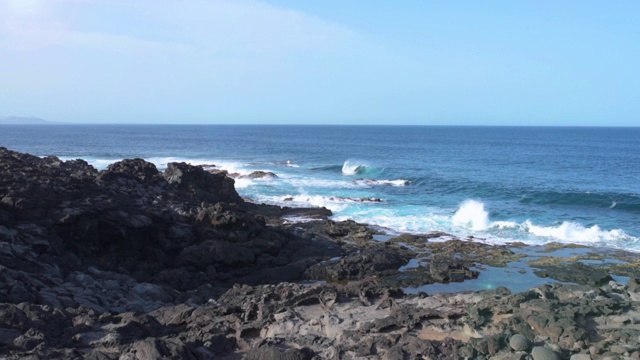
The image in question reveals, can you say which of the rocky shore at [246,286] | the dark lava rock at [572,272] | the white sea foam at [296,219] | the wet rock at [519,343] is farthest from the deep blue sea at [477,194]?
the wet rock at [519,343]

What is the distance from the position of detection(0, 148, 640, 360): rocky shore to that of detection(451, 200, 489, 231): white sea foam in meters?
5.35

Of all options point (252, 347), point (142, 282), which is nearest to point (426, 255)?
point (142, 282)

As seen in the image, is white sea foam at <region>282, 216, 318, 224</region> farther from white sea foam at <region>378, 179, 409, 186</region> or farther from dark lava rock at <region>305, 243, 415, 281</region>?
white sea foam at <region>378, 179, 409, 186</region>

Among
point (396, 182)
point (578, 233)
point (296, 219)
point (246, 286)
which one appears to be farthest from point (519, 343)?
point (396, 182)

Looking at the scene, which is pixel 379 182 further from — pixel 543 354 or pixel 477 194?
pixel 543 354

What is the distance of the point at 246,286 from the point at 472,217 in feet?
68.5

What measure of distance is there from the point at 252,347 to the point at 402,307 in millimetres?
4229

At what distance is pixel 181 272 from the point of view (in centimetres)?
1939

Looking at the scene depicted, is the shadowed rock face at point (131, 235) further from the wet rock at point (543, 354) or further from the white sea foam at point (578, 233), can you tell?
the white sea foam at point (578, 233)

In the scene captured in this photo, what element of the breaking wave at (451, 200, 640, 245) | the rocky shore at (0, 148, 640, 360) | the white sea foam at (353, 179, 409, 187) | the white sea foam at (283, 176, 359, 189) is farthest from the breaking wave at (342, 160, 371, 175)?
the rocky shore at (0, 148, 640, 360)

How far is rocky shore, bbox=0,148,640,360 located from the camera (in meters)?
11.4

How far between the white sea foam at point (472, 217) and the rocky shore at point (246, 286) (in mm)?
5346

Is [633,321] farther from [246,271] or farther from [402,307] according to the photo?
[246,271]

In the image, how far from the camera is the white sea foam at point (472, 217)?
33.0 m
